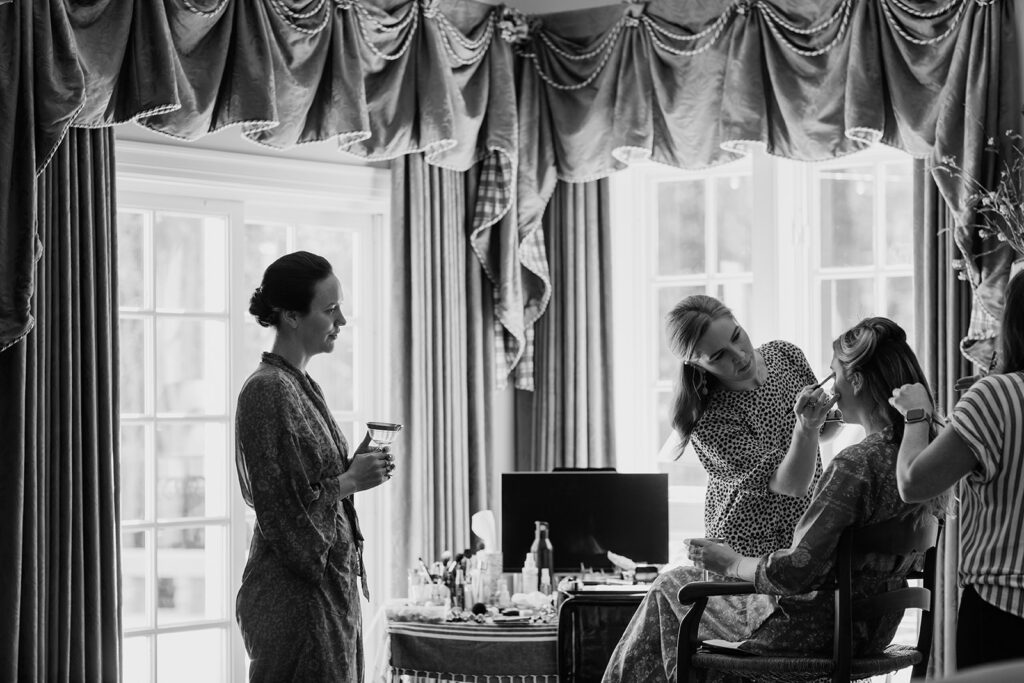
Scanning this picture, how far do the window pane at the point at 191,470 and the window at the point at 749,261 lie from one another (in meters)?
1.63

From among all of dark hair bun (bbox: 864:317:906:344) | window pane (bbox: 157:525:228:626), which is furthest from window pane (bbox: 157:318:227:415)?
dark hair bun (bbox: 864:317:906:344)

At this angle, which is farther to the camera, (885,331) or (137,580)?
(137,580)

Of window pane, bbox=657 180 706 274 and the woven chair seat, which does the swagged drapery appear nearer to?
window pane, bbox=657 180 706 274

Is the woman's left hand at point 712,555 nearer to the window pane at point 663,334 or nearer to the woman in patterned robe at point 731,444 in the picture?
the woman in patterned robe at point 731,444

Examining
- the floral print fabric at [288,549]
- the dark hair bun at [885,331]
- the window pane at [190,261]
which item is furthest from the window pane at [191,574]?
the dark hair bun at [885,331]

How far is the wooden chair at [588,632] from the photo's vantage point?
3617 millimetres

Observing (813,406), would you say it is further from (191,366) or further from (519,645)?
(191,366)

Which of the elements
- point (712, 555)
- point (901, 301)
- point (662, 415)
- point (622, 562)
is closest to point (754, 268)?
point (901, 301)

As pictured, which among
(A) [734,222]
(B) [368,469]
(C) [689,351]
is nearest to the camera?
(B) [368,469]

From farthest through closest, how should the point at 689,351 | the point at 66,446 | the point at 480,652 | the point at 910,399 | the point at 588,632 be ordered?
the point at 480,652 → the point at 588,632 → the point at 66,446 → the point at 689,351 → the point at 910,399

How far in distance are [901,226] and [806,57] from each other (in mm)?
756

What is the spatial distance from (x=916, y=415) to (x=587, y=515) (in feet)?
5.98

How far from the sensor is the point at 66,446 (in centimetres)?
354

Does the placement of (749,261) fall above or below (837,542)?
above
